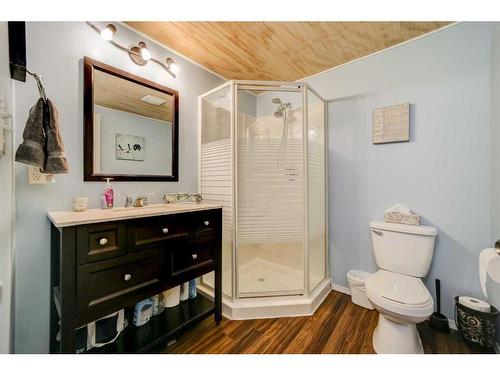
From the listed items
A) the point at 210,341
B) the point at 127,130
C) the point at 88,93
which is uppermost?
the point at 88,93

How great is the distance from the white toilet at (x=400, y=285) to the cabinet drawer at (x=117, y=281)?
4.39 feet

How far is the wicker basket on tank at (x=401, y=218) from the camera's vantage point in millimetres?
1562

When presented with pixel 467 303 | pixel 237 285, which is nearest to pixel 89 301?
pixel 237 285

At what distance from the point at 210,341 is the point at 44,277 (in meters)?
1.08

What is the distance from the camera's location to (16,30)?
0.94m

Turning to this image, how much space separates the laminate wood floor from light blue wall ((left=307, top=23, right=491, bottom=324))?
0.36 meters

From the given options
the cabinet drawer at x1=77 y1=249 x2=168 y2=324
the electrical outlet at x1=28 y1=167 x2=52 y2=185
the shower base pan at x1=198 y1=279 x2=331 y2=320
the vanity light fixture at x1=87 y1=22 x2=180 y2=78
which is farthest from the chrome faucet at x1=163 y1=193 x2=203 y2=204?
the vanity light fixture at x1=87 y1=22 x2=180 y2=78

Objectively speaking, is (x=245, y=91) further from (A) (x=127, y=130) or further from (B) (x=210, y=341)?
(B) (x=210, y=341)

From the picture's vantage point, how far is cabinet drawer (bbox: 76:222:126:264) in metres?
→ 0.90

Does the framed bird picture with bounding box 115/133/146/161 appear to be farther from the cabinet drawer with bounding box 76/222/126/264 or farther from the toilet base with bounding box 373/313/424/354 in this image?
the toilet base with bounding box 373/313/424/354

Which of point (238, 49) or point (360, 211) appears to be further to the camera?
point (360, 211)

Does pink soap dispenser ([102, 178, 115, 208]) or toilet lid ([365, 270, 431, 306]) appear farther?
pink soap dispenser ([102, 178, 115, 208])

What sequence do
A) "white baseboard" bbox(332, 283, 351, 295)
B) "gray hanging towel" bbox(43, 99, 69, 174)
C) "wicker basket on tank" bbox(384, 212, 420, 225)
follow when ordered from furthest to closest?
"white baseboard" bbox(332, 283, 351, 295)
"wicker basket on tank" bbox(384, 212, 420, 225)
"gray hanging towel" bbox(43, 99, 69, 174)

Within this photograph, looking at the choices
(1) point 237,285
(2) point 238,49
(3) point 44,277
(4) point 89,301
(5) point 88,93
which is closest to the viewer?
(4) point 89,301
